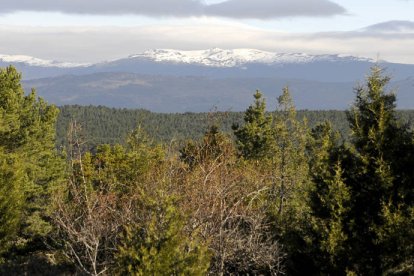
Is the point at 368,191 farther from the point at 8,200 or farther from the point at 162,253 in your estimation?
the point at 8,200

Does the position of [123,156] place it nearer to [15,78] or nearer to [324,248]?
[15,78]

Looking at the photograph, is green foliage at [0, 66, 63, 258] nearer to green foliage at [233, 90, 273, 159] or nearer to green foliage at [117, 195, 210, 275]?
green foliage at [233, 90, 273, 159]

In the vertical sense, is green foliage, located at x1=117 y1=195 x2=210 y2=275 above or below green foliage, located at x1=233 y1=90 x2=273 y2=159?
above

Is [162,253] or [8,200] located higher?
[162,253]

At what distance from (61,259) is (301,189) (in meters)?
14.0

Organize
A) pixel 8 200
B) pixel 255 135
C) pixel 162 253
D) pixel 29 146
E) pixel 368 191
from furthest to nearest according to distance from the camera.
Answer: pixel 255 135 → pixel 29 146 → pixel 8 200 → pixel 368 191 → pixel 162 253

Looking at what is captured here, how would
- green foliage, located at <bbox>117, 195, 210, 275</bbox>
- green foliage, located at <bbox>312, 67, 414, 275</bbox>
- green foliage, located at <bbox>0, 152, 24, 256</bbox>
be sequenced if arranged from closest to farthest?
green foliage, located at <bbox>117, 195, 210, 275</bbox> → green foliage, located at <bbox>312, 67, 414, 275</bbox> → green foliage, located at <bbox>0, 152, 24, 256</bbox>

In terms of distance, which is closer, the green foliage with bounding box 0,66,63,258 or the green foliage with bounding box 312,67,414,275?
the green foliage with bounding box 312,67,414,275

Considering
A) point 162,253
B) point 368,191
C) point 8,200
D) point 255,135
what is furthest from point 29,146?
point 162,253

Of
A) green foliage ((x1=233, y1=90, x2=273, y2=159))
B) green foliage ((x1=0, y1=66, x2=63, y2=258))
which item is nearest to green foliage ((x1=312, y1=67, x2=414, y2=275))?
green foliage ((x1=0, y1=66, x2=63, y2=258))

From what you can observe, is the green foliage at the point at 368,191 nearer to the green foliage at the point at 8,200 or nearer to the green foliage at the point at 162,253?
the green foliage at the point at 162,253

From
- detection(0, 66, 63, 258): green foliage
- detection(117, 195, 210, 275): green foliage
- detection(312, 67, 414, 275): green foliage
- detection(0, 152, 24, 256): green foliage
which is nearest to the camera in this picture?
detection(117, 195, 210, 275): green foliage

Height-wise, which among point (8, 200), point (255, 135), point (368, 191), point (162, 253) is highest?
point (368, 191)

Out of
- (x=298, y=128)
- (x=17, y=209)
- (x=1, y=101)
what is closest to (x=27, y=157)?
(x=1, y=101)
